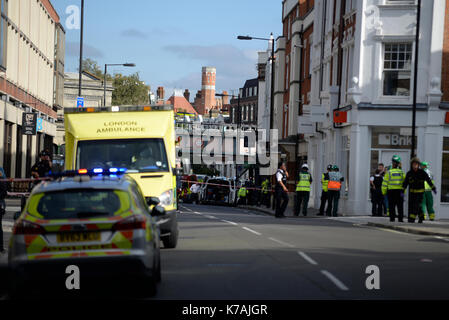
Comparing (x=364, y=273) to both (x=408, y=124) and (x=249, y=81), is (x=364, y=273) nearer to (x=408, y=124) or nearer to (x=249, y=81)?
(x=408, y=124)

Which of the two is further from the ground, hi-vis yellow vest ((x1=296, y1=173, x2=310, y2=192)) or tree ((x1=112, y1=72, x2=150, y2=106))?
tree ((x1=112, y1=72, x2=150, y2=106))

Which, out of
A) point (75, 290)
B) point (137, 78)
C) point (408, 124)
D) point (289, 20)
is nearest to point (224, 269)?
point (75, 290)

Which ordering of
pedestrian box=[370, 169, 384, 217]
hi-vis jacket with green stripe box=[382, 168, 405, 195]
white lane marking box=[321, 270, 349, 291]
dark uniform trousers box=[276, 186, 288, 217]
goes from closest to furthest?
white lane marking box=[321, 270, 349, 291], hi-vis jacket with green stripe box=[382, 168, 405, 195], dark uniform trousers box=[276, 186, 288, 217], pedestrian box=[370, 169, 384, 217]

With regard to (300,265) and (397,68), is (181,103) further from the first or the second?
(300,265)

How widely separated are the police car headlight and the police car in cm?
508

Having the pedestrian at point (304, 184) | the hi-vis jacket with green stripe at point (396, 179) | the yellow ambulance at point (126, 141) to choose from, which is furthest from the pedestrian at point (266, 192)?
the yellow ambulance at point (126, 141)

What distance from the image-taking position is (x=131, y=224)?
9.70 m

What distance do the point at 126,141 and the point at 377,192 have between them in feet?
55.9

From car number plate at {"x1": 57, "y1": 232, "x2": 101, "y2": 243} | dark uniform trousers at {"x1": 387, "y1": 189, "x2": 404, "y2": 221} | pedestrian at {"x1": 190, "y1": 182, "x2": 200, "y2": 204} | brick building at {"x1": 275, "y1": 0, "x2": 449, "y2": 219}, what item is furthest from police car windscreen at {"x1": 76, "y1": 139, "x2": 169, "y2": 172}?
pedestrian at {"x1": 190, "y1": 182, "x2": 200, "y2": 204}

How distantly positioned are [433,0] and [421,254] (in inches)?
772

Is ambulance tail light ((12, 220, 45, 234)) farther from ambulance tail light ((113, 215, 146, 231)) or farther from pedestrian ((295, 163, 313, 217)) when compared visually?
pedestrian ((295, 163, 313, 217))

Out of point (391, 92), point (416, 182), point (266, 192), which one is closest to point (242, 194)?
point (266, 192)

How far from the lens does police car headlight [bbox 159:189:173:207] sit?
15.1 m

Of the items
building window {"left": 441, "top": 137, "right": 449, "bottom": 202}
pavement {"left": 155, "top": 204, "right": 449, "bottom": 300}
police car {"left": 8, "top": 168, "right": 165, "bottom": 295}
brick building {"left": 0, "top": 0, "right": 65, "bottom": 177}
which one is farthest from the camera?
brick building {"left": 0, "top": 0, "right": 65, "bottom": 177}
